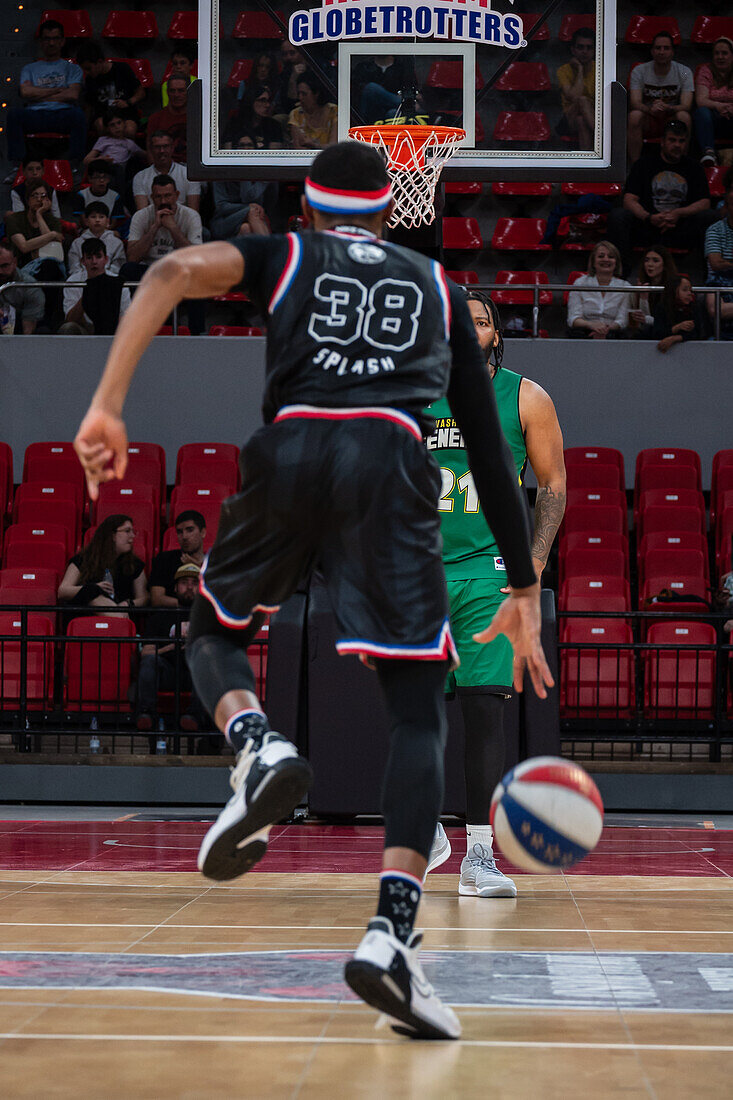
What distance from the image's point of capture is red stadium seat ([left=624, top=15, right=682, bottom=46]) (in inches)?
565

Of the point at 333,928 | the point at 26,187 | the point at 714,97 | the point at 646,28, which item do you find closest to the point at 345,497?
the point at 333,928

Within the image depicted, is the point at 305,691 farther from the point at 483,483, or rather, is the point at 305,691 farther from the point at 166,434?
the point at 166,434

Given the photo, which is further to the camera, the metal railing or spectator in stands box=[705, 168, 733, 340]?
spectator in stands box=[705, 168, 733, 340]

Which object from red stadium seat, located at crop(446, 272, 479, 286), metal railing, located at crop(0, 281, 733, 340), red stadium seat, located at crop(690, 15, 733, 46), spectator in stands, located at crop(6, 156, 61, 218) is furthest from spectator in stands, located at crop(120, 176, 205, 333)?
red stadium seat, located at crop(690, 15, 733, 46)

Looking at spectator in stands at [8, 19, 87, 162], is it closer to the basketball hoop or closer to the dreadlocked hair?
the basketball hoop

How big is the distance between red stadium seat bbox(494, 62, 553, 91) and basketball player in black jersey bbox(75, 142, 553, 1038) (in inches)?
226

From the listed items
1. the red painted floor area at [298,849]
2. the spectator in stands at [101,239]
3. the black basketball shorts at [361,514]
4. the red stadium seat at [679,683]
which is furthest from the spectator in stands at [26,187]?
the black basketball shorts at [361,514]

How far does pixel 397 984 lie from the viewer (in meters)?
2.32

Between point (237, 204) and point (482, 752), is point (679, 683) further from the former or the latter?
point (237, 204)

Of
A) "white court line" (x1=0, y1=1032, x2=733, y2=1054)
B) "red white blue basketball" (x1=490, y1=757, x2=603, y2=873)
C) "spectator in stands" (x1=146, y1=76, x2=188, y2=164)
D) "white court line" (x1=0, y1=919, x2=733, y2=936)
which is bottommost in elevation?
"white court line" (x1=0, y1=919, x2=733, y2=936)

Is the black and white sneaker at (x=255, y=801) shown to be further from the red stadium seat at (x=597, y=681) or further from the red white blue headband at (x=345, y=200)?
the red stadium seat at (x=597, y=681)

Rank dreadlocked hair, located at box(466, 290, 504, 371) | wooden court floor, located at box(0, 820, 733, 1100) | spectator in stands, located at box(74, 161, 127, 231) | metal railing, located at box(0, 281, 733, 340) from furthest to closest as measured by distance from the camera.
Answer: spectator in stands, located at box(74, 161, 127, 231)
metal railing, located at box(0, 281, 733, 340)
dreadlocked hair, located at box(466, 290, 504, 371)
wooden court floor, located at box(0, 820, 733, 1100)

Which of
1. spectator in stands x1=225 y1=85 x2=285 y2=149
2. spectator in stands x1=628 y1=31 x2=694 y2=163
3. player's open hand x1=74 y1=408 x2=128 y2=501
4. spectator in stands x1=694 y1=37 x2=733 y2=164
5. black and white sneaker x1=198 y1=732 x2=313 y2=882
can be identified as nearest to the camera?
player's open hand x1=74 y1=408 x2=128 y2=501

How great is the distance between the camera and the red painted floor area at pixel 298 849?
5125 mm
